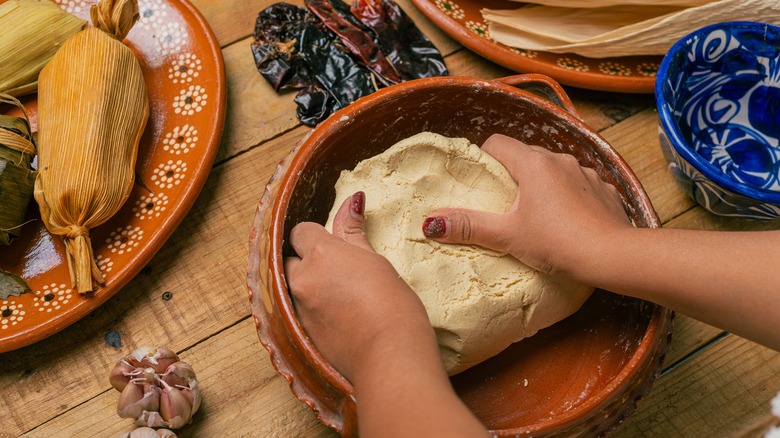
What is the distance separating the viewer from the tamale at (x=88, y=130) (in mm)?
1116

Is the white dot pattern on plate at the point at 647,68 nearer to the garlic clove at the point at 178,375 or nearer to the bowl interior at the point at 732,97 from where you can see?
the bowl interior at the point at 732,97

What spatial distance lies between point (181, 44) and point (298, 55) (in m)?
0.24

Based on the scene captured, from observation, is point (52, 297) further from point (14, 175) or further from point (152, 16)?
point (152, 16)

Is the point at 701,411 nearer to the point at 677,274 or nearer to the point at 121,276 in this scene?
the point at 677,274

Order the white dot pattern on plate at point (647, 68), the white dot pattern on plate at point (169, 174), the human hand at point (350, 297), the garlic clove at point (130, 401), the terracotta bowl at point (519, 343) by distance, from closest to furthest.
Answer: the human hand at point (350, 297) < the terracotta bowl at point (519, 343) < the garlic clove at point (130, 401) < the white dot pattern on plate at point (169, 174) < the white dot pattern on plate at point (647, 68)

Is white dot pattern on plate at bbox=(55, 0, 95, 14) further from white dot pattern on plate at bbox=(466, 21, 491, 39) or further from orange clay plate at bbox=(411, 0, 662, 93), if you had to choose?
white dot pattern on plate at bbox=(466, 21, 491, 39)

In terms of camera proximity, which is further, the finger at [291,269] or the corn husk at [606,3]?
the corn husk at [606,3]

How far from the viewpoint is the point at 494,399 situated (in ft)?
3.43

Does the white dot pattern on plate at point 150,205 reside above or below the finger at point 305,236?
below

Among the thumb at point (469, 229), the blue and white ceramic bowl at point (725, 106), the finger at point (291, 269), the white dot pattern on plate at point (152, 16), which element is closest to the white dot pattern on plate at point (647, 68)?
the blue and white ceramic bowl at point (725, 106)

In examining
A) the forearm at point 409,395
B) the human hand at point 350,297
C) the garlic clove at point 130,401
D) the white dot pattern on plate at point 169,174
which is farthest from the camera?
the white dot pattern on plate at point 169,174

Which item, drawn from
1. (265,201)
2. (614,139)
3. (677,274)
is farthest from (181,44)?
(677,274)

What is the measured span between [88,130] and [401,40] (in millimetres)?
675

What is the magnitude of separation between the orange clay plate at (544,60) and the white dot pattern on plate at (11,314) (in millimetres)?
998
